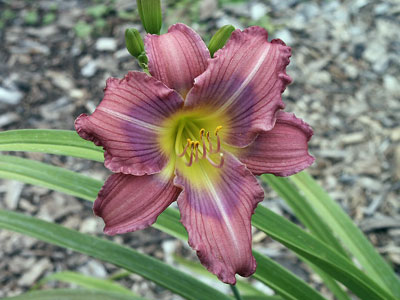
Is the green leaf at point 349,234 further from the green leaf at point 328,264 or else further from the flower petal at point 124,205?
the flower petal at point 124,205

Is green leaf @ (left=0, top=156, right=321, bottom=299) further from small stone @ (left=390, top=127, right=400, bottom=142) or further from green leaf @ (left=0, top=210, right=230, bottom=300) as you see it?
small stone @ (left=390, top=127, right=400, bottom=142)

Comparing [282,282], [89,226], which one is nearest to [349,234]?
[282,282]

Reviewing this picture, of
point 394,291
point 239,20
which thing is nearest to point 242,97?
point 394,291

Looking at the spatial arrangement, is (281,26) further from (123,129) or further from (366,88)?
(123,129)

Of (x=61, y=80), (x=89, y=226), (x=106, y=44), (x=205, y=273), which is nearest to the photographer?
(x=205, y=273)

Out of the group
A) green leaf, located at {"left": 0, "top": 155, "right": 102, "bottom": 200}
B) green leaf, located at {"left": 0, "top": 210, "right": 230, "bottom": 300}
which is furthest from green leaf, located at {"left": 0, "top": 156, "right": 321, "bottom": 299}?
green leaf, located at {"left": 0, "top": 210, "right": 230, "bottom": 300}

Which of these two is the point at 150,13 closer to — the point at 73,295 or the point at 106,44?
the point at 73,295
